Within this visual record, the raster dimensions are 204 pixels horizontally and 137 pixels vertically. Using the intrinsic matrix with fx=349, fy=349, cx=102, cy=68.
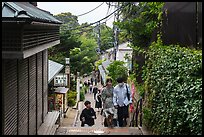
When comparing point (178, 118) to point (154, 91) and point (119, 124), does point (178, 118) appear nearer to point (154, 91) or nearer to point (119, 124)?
point (154, 91)

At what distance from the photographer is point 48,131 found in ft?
33.9

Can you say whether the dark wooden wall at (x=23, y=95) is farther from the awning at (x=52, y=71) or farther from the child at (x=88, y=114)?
the awning at (x=52, y=71)

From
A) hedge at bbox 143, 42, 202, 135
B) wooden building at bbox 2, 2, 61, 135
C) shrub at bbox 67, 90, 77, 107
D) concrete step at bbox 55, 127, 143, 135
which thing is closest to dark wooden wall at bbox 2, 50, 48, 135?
wooden building at bbox 2, 2, 61, 135

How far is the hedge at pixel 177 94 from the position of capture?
5574mm

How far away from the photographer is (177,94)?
664 centimetres

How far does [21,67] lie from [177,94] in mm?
3579

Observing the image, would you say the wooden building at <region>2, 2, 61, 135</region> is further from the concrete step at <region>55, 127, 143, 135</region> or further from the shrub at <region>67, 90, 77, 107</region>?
the shrub at <region>67, 90, 77, 107</region>

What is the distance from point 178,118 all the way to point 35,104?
4.86 metres

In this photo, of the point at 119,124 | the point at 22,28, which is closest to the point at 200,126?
the point at 22,28

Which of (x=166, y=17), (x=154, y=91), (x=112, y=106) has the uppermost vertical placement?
(x=166, y=17)

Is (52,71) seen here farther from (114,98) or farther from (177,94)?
(177,94)

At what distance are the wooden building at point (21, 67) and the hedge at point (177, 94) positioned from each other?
2867mm

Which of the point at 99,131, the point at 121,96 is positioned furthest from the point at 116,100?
the point at 99,131

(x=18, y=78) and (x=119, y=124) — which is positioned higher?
(x=18, y=78)
